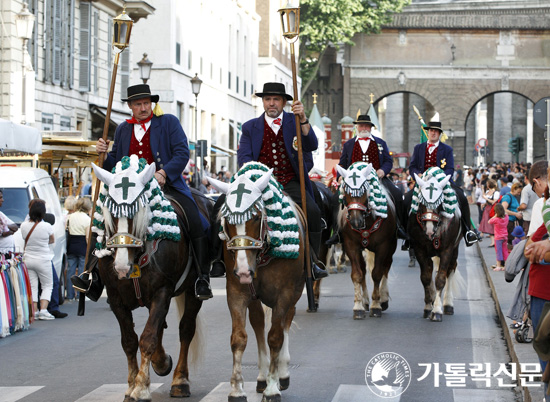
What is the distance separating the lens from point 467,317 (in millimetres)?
15281

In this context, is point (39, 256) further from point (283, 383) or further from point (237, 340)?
point (237, 340)

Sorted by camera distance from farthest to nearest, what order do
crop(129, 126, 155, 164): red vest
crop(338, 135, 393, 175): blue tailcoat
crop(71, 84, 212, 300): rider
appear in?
crop(338, 135, 393, 175): blue tailcoat, crop(129, 126, 155, 164): red vest, crop(71, 84, 212, 300): rider

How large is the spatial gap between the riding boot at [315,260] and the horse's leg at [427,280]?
4899 millimetres

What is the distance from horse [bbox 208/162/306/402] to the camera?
8625 millimetres

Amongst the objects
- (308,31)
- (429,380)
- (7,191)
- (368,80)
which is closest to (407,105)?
(368,80)

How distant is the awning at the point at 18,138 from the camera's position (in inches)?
736

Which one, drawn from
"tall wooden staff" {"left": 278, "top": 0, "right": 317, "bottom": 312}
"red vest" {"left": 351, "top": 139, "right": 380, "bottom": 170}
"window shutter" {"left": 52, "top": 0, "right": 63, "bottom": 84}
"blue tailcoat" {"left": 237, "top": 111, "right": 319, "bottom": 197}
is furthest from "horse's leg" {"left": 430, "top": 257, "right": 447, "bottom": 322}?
"window shutter" {"left": 52, "top": 0, "right": 63, "bottom": 84}

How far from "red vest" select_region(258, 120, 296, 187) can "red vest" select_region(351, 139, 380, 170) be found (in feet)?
18.5

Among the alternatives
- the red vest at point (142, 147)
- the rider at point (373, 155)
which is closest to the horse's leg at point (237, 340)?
the red vest at point (142, 147)

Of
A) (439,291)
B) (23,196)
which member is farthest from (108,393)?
(23,196)

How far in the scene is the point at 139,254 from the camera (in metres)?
8.83

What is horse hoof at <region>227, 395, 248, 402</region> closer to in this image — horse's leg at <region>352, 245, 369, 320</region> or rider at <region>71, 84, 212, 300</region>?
rider at <region>71, 84, 212, 300</region>

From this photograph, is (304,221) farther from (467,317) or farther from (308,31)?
(308,31)

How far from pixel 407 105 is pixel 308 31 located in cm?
2687
